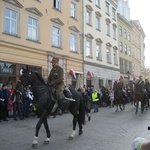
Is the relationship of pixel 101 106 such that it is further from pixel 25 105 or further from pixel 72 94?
pixel 72 94

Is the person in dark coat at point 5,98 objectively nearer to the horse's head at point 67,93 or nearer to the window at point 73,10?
the horse's head at point 67,93

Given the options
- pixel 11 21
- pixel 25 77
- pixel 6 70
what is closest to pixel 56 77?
pixel 25 77

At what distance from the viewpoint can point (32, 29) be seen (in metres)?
21.9

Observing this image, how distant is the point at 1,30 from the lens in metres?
18.4

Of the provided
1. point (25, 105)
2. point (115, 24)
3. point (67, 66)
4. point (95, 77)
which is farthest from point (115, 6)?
point (25, 105)

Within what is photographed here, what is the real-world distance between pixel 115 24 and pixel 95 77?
1240 centimetres

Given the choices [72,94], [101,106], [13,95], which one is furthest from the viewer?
[101,106]

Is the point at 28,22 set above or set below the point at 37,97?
above

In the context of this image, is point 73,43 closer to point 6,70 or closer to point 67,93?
point 6,70

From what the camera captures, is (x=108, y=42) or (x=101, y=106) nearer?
(x=101, y=106)

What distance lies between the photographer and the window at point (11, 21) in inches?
757

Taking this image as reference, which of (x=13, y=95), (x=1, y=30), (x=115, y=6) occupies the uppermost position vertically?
(x=115, y=6)

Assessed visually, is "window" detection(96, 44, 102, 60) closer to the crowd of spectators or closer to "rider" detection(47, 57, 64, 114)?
the crowd of spectators

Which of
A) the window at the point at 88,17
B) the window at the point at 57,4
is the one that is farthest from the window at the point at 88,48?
the window at the point at 57,4
